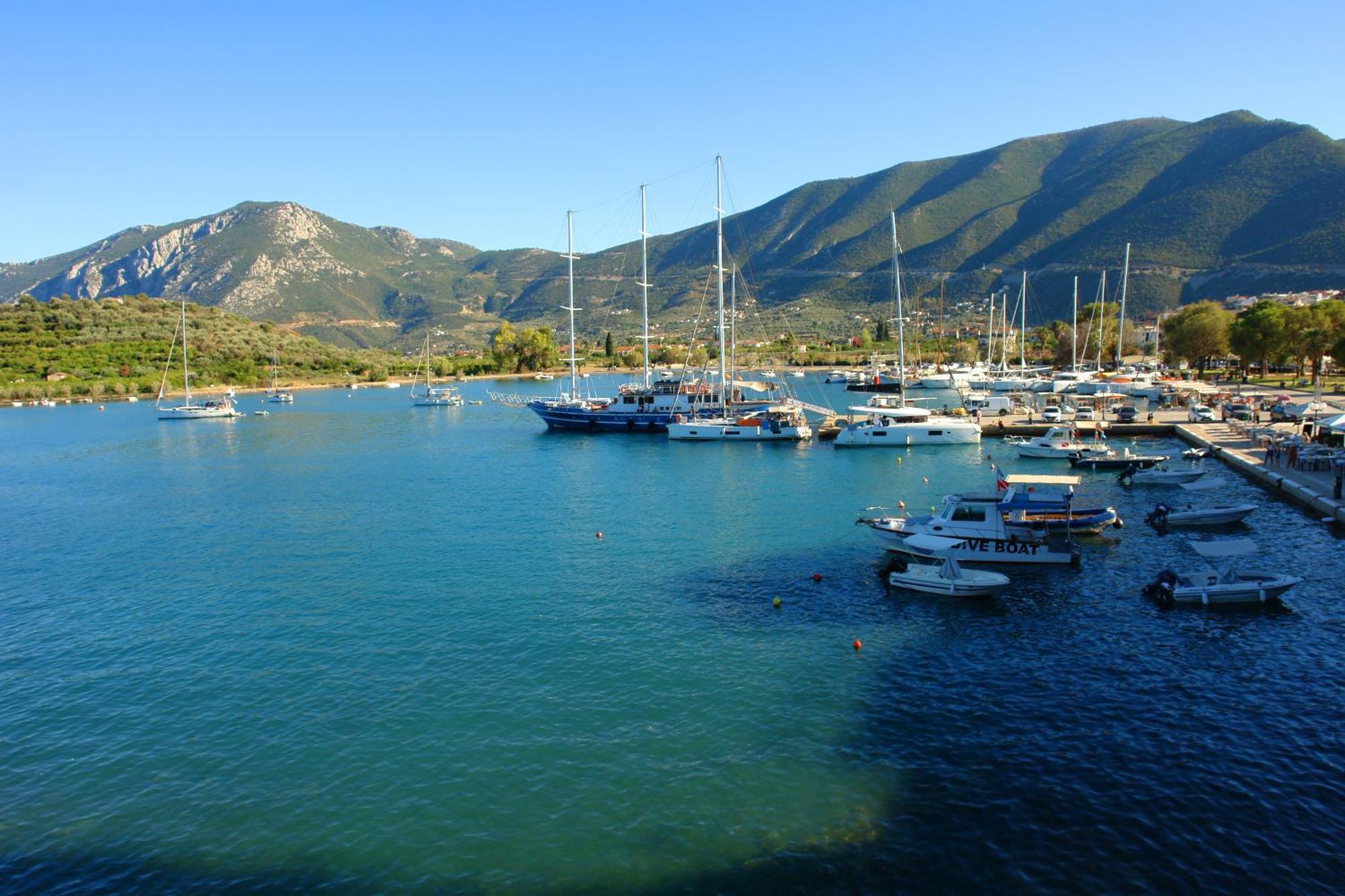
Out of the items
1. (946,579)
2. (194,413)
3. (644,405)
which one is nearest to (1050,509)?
(946,579)

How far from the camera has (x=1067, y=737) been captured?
17.1m

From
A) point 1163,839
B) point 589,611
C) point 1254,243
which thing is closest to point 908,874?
point 1163,839

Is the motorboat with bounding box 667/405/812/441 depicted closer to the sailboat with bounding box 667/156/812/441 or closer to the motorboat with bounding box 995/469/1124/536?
the sailboat with bounding box 667/156/812/441

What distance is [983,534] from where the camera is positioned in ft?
97.4

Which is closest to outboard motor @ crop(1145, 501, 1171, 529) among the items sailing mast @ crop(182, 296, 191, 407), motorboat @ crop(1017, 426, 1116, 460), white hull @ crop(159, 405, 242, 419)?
motorboat @ crop(1017, 426, 1116, 460)

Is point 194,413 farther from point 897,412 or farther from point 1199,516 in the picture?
point 1199,516

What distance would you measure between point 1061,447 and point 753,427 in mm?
23907

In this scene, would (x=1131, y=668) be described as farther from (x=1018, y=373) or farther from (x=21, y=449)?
(x=1018, y=373)

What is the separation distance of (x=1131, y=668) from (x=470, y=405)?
340ft

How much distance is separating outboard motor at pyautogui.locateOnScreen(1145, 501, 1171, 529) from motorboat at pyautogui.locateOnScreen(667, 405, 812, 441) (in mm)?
33879

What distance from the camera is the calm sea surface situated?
45.4 ft

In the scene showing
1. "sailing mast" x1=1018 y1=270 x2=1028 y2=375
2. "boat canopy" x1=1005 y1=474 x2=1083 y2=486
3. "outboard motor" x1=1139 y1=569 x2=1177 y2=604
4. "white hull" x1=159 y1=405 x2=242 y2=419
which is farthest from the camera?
"sailing mast" x1=1018 y1=270 x2=1028 y2=375

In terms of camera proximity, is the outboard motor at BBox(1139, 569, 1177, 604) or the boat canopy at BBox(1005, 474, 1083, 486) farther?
the boat canopy at BBox(1005, 474, 1083, 486)

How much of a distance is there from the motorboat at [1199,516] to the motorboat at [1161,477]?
7940mm
